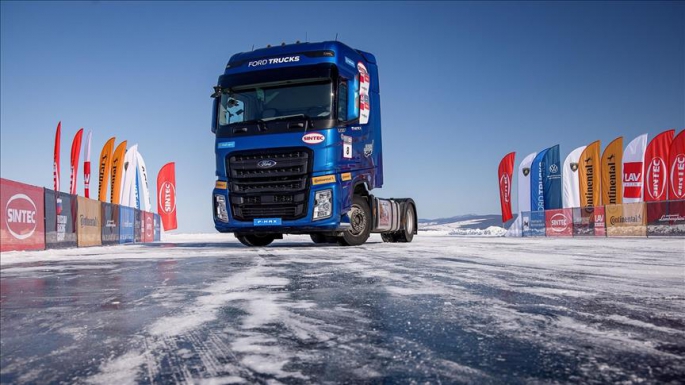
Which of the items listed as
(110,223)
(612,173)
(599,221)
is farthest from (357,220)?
(612,173)

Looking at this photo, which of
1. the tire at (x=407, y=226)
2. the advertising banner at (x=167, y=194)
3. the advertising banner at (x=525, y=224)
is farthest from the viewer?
the advertising banner at (x=167, y=194)

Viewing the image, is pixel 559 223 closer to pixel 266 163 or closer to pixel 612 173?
pixel 612 173

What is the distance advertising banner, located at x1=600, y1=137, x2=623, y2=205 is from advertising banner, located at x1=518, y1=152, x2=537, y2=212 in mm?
3364

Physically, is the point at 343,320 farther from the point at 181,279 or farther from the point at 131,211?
the point at 131,211

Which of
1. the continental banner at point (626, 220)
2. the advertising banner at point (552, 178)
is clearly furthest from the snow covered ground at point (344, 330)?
the advertising banner at point (552, 178)

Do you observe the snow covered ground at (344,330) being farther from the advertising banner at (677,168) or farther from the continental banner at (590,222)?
the advertising banner at (677,168)

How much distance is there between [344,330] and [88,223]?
45.1 ft

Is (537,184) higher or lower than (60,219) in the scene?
higher

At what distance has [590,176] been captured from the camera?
26031 millimetres

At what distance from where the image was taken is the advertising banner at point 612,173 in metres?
25.1

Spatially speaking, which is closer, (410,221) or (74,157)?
(410,221)

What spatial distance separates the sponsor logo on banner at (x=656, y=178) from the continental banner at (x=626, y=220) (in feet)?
6.19

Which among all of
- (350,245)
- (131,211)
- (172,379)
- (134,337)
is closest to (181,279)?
(134,337)

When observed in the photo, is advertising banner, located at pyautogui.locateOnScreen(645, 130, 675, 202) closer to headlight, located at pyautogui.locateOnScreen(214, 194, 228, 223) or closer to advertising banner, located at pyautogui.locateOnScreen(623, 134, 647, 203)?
advertising banner, located at pyautogui.locateOnScreen(623, 134, 647, 203)
